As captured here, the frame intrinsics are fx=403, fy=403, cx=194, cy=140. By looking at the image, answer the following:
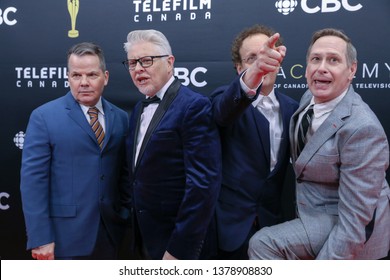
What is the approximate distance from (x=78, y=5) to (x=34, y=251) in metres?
1.58

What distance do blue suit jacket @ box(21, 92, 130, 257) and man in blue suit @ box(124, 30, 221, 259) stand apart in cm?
19

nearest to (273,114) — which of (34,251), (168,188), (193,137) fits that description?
(193,137)

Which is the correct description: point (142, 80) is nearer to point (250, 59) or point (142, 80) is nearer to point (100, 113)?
point (100, 113)

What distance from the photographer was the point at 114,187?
2010mm

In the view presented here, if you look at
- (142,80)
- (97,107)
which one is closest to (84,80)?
(97,107)

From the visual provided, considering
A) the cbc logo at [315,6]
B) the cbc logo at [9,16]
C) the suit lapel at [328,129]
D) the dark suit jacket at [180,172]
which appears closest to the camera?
the suit lapel at [328,129]

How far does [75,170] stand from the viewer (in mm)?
1898

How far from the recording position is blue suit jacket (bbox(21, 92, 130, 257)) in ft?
6.10

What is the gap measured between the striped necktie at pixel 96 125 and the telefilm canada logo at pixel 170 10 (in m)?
0.83

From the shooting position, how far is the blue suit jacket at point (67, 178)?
1860mm

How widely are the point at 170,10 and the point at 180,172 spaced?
1.19m

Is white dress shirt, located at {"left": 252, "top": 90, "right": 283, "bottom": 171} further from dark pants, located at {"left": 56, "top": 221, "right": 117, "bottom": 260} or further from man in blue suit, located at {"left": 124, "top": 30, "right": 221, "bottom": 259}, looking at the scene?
dark pants, located at {"left": 56, "top": 221, "right": 117, "bottom": 260}

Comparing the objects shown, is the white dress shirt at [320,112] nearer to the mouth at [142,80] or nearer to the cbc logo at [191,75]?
the mouth at [142,80]

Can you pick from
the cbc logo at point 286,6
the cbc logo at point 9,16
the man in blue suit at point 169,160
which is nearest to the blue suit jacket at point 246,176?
the man in blue suit at point 169,160
